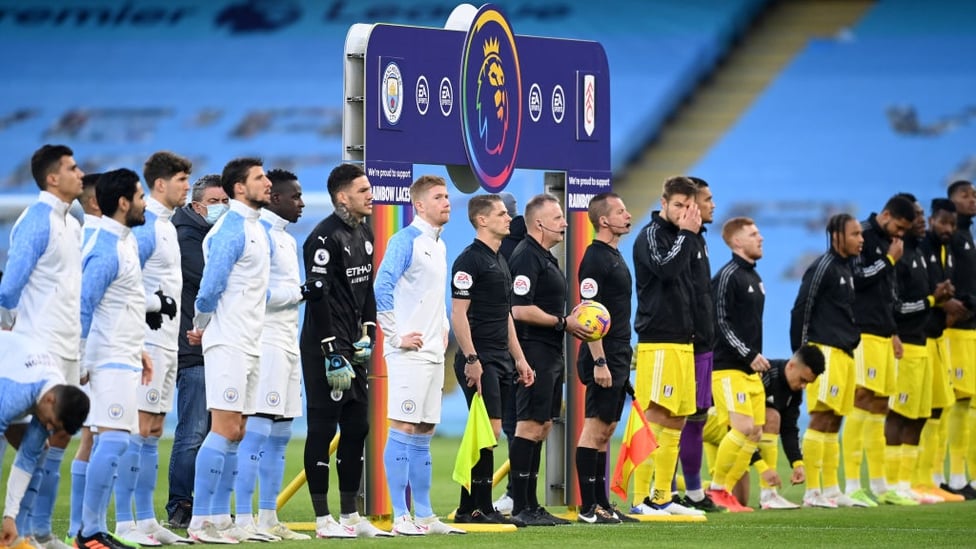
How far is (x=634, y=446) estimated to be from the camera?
1091 centimetres

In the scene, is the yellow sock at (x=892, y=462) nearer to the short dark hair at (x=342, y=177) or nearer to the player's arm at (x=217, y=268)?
the short dark hair at (x=342, y=177)

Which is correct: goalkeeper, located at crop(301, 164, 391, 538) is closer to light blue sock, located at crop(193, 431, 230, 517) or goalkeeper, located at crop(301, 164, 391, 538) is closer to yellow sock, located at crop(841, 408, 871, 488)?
light blue sock, located at crop(193, 431, 230, 517)

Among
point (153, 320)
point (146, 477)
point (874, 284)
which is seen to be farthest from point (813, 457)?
point (153, 320)

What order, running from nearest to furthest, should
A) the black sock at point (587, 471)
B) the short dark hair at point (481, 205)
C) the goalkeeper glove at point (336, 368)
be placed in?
the goalkeeper glove at point (336, 368) < the short dark hair at point (481, 205) < the black sock at point (587, 471)

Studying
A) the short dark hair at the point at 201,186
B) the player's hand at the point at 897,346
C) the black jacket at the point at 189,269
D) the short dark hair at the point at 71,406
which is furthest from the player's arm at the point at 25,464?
the player's hand at the point at 897,346

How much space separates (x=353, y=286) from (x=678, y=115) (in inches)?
620

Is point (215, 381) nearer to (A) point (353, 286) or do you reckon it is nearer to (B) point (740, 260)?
(A) point (353, 286)

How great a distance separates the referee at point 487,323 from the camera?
33.2 feet

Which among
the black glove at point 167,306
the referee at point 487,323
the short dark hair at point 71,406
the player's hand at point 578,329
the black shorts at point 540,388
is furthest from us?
the black shorts at point 540,388

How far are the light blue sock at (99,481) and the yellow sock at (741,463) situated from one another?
5.23 m

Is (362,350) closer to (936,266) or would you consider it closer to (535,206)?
(535,206)

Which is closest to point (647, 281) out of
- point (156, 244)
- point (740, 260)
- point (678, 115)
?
point (740, 260)

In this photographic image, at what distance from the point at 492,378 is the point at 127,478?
2474 mm

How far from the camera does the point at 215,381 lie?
8.80 m
